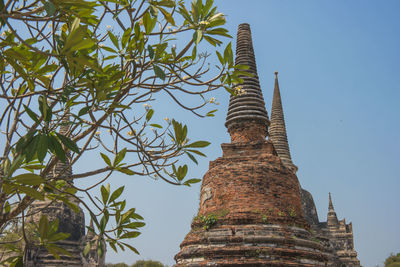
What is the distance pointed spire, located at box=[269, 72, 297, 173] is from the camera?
67.4ft

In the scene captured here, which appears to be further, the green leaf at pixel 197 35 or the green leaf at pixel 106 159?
the green leaf at pixel 106 159

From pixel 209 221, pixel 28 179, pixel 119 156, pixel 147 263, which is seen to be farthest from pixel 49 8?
pixel 147 263

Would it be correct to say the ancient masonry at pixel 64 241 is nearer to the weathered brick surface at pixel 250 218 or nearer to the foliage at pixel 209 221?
the weathered brick surface at pixel 250 218

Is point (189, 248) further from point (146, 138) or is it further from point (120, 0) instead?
point (120, 0)

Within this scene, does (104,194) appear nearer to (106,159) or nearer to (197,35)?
(106,159)

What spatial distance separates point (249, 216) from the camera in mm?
10156

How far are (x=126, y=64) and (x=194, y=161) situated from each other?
115 centimetres

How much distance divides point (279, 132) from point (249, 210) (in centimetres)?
1167

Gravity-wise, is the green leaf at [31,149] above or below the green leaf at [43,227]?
above

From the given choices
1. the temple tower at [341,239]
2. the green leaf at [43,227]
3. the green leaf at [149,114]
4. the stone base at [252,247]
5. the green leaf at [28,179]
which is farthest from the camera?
the temple tower at [341,239]

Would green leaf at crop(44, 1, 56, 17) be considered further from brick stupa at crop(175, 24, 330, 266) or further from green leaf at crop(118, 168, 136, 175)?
brick stupa at crop(175, 24, 330, 266)

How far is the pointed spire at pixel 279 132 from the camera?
20.5 meters

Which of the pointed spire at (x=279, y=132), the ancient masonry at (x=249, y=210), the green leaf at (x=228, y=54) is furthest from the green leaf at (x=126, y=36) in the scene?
the pointed spire at (x=279, y=132)

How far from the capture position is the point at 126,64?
404 centimetres
